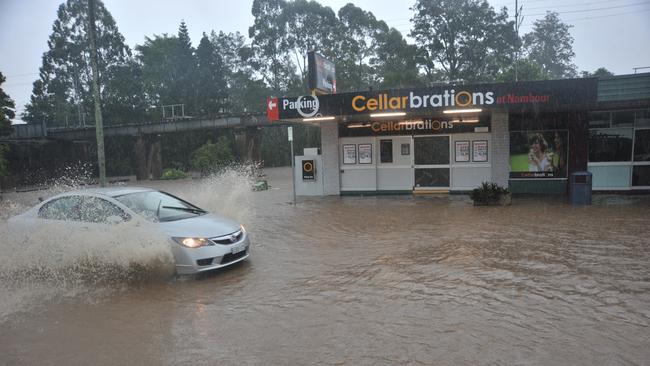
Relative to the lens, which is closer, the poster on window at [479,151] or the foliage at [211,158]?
the poster on window at [479,151]

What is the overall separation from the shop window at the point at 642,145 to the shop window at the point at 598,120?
0.97 meters

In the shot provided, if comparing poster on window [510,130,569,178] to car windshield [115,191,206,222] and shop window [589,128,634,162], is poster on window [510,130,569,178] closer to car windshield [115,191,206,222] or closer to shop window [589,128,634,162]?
shop window [589,128,634,162]

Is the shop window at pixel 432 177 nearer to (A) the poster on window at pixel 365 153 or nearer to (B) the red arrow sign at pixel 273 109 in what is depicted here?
(A) the poster on window at pixel 365 153

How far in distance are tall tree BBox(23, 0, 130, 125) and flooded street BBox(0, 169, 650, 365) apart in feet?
197

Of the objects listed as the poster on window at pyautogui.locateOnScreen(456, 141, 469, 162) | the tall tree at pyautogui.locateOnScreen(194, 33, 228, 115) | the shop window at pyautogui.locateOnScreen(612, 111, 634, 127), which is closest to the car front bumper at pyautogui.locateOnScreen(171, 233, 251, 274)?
the poster on window at pyautogui.locateOnScreen(456, 141, 469, 162)

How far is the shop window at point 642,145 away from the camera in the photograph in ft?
49.1

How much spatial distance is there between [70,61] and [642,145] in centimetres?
6762

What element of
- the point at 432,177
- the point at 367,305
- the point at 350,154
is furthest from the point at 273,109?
the point at 367,305

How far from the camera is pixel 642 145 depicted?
15039 millimetres

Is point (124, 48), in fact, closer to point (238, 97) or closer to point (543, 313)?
point (238, 97)

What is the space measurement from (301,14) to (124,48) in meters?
24.6

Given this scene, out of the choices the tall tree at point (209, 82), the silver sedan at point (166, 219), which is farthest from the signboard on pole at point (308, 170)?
the tall tree at point (209, 82)

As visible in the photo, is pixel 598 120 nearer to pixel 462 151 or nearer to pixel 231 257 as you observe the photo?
pixel 462 151

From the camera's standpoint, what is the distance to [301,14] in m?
59.3
